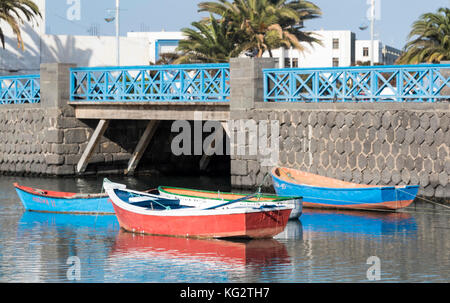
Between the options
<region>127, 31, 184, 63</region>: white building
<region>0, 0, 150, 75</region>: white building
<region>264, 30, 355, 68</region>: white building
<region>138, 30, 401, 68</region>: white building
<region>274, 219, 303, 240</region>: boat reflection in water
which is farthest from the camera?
<region>264, 30, 355, 68</region>: white building

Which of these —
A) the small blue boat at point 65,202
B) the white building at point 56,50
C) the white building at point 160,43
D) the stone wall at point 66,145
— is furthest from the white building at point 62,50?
the white building at point 160,43

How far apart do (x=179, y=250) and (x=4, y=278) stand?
430cm

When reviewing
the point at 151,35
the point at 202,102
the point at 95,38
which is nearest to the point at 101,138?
the point at 202,102

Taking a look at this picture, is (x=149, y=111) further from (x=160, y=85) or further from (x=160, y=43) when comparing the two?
(x=160, y=43)

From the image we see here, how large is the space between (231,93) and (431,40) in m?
19.3

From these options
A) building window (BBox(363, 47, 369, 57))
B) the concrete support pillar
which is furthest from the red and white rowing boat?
building window (BBox(363, 47, 369, 57))

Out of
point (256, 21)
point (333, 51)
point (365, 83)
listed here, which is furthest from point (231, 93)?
point (333, 51)

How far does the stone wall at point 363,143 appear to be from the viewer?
1033 inches

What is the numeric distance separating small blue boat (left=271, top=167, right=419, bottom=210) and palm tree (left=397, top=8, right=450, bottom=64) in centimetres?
1847

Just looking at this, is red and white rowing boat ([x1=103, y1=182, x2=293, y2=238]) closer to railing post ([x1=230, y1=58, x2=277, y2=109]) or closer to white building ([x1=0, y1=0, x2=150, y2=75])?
railing post ([x1=230, y1=58, x2=277, y2=109])

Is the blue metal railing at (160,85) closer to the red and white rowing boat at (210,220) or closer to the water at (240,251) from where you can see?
the water at (240,251)

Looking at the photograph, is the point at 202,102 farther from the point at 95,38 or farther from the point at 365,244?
the point at 95,38

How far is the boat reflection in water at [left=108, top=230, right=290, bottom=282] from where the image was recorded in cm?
1738

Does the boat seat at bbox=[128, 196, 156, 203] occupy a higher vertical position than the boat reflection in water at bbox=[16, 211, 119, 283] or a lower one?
higher
